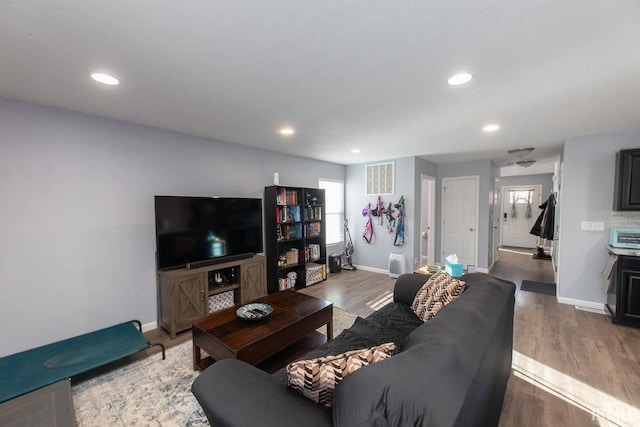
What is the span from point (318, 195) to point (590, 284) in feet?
13.7

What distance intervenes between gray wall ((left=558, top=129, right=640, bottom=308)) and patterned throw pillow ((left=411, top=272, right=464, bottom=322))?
2814 millimetres

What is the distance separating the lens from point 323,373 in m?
1.02

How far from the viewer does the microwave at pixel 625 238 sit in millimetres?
3135

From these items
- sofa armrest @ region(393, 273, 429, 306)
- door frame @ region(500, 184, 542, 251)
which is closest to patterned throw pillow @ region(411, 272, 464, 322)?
sofa armrest @ region(393, 273, 429, 306)

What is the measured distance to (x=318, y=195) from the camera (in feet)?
16.4

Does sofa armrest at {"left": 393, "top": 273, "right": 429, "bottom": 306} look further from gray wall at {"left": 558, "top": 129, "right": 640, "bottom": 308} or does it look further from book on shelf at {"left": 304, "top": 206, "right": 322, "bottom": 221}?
gray wall at {"left": 558, "top": 129, "right": 640, "bottom": 308}

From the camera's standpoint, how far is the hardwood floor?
1.82 meters

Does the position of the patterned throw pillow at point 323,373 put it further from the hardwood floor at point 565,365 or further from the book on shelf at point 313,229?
the book on shelf at point 313,229

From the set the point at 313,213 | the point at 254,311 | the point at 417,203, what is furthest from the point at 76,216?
the point at 417,203

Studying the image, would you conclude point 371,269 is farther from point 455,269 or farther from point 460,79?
point 460,79

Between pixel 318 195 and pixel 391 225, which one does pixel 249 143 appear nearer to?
pixel 318 195

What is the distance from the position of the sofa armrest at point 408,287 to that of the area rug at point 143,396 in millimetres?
1865

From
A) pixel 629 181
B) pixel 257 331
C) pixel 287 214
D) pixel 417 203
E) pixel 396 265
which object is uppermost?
pixel 629 181

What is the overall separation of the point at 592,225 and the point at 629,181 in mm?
665
